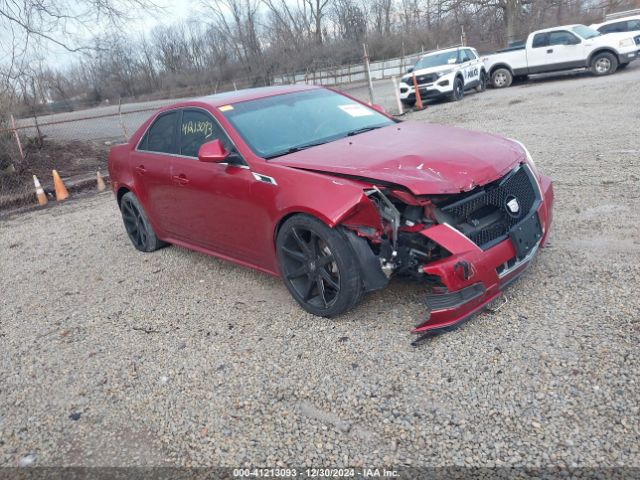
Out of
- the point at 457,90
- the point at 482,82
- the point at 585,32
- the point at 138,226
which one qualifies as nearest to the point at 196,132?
the point at 138,226

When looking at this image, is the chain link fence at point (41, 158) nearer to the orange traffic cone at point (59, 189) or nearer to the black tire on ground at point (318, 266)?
the orange traffic cone at point (59, 189)

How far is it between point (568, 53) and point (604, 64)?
3.65ft

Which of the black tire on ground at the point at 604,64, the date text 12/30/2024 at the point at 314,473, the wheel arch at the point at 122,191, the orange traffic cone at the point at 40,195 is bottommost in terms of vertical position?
the date text 12/30/2024 at the point at 314,473

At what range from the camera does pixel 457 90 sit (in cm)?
1803

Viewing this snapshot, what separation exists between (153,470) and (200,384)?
752 mm

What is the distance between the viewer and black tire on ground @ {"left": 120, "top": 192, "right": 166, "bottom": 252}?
20.5 ft

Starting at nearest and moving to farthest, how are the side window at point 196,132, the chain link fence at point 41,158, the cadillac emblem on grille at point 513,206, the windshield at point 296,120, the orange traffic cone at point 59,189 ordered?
the cadillac emblem on grille at point 513,206, the windshield at point 296,120, the side window at point 196,132, the orange traffic cone at point 59,189, the chain link fence at point 41,158

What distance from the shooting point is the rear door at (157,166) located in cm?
548

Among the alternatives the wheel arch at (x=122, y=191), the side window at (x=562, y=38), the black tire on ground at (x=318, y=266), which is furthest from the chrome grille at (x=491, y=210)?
the side window at (x=562, y=38)

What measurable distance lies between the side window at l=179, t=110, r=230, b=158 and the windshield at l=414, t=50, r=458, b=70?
47.7 feet

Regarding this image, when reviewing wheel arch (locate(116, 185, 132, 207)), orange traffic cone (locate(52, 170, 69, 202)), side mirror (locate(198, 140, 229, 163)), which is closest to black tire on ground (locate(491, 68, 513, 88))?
orange traffic cone (locate(52, 170, 69, 202))

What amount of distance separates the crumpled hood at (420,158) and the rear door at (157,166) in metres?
1.64

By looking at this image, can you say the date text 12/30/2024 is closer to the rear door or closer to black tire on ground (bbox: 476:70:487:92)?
the rear door

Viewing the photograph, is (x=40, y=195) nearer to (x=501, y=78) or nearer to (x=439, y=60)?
(x=439, y=60)
